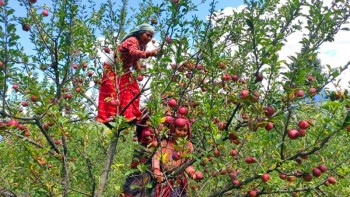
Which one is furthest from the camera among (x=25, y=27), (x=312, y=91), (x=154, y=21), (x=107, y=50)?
(x=154, y=21)

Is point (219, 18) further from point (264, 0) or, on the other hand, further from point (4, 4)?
point (4, 4)

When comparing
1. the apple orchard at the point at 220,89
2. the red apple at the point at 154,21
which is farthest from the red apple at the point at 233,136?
the red apple at the point at 154,21

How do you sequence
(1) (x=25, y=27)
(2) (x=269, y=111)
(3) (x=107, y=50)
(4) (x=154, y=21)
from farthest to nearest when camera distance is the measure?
(4) (x=154, y=21) < (1) (x=25, y=27) < (3) (x=107, y=50) < (2) (x=269, y=111)

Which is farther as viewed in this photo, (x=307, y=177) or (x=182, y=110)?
(x=182, y=110)

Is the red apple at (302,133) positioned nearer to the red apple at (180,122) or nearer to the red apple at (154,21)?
the red apple at (180,122)

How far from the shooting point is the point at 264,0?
252cm

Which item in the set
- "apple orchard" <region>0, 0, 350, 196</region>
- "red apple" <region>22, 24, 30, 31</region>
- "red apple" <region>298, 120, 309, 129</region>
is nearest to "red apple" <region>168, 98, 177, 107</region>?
"apple orchard" <region>0, 0, 350, 196</region>

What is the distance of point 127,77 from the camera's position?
348 cm

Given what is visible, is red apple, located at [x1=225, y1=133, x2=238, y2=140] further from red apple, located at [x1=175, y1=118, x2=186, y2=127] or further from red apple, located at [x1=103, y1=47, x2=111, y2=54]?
red apple, located at [x1=103, y1=47, x2=111, y2=54]

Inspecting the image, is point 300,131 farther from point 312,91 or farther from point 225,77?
point 225,77

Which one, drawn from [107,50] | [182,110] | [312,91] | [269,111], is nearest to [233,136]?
[269,111]

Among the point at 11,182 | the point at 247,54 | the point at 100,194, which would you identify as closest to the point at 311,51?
the point at 247,54

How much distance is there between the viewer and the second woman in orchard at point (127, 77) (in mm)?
3070

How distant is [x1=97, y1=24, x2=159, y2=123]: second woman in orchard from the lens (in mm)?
3070
